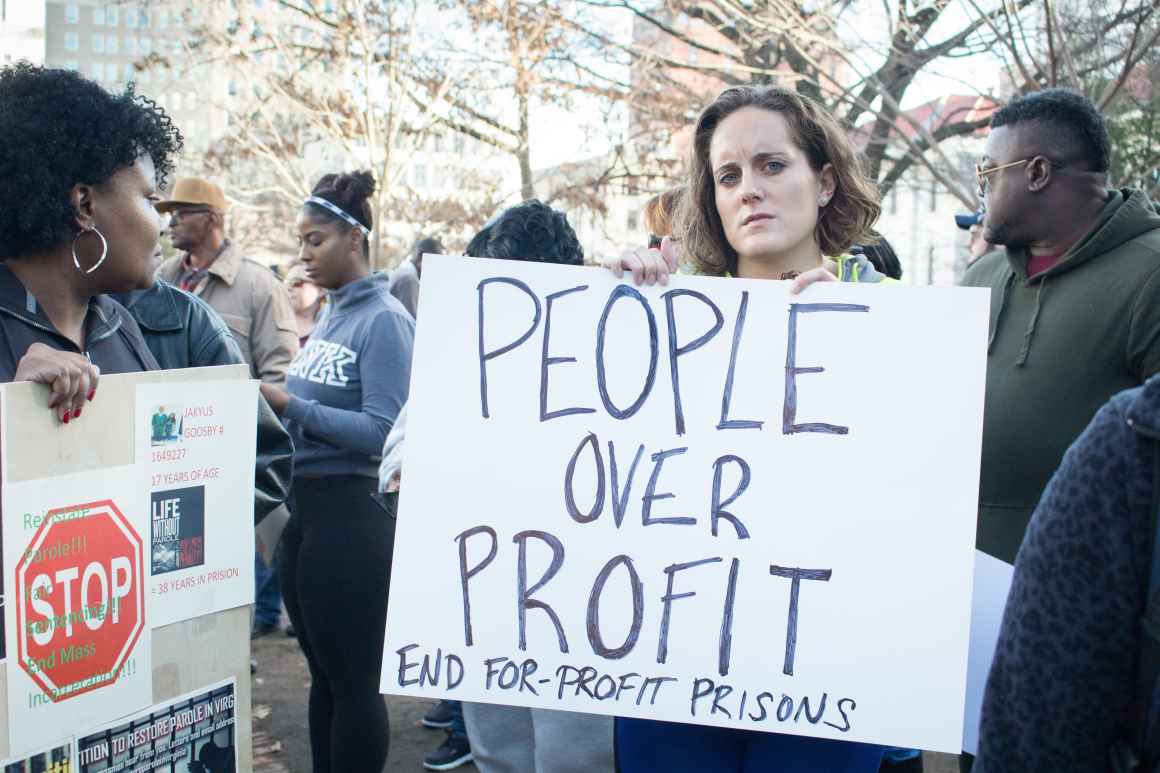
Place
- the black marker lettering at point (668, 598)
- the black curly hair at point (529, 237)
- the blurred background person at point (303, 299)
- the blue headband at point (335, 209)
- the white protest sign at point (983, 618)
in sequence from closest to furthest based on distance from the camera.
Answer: the black marker lettering at point (668, 598)
the white protest sign at point (983, 618)
the black curly hair at point (529, 237)
the blue headband at point (335, 209)
the blurred background person at point (303, 299)

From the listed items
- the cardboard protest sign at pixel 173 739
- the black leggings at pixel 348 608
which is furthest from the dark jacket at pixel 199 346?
the black leggings at pixel 348 608

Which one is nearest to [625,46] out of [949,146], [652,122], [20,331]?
[652,122]

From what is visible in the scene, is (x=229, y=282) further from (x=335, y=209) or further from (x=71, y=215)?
(x=71, y=215)

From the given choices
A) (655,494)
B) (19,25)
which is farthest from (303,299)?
(19,25)

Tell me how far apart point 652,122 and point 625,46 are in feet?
4.32

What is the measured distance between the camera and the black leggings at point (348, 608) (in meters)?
3.27

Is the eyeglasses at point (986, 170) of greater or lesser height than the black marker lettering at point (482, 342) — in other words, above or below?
above

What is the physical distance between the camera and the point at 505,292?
76.2 inches

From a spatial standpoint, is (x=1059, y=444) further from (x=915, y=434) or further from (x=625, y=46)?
(x=625, y=46)

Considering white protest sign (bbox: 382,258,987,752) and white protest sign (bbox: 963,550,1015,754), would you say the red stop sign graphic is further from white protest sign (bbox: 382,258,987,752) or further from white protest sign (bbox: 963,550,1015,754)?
white protest sign (bbox: 963,550,1015,754)

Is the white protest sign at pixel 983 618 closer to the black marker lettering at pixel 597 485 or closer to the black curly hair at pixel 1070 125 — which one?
the black marker lettering at pixel 597 485

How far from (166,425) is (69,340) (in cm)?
24

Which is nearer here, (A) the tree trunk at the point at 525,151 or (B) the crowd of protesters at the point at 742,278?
(B) the crowd of protesters at the point at 742,278

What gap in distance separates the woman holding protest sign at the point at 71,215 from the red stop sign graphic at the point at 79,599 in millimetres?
286
